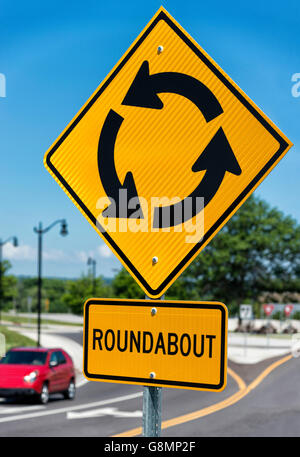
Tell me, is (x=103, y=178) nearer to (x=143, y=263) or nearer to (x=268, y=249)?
(x=143, y=263)

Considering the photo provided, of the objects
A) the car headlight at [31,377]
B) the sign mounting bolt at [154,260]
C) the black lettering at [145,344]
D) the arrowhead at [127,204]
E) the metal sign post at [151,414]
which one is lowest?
the car headlight at [31,377]

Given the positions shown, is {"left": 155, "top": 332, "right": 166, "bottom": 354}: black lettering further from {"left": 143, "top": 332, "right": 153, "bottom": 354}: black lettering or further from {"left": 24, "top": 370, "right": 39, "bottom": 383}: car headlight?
{"left": 24, "top": 370, "right": 39, "bottom": 383}: car headlight

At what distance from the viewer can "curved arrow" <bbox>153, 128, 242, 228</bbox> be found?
2.69 metres

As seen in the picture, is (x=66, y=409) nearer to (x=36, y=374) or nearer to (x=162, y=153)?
(x=36, y=374)

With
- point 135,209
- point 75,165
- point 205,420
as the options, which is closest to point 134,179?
point 135,209

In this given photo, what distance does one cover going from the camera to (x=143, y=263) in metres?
2.85

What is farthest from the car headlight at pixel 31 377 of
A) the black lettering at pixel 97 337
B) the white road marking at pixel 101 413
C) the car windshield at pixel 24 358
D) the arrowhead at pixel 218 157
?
the arrowhead at pixel 218 157

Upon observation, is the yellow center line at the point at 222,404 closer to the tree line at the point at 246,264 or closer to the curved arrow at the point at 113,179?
the curved arrow at the point at 113,179

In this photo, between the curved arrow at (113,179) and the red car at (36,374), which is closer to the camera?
the curved arrow at (113,179)

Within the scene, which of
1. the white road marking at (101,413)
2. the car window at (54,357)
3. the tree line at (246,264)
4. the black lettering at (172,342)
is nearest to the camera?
the black lettering at (172,342)

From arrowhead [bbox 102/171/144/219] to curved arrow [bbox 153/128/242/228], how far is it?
0.14m

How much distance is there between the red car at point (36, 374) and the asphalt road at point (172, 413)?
1.38 ft

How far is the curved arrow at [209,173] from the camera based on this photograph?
2.69 metres

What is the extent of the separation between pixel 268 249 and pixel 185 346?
248 ft
